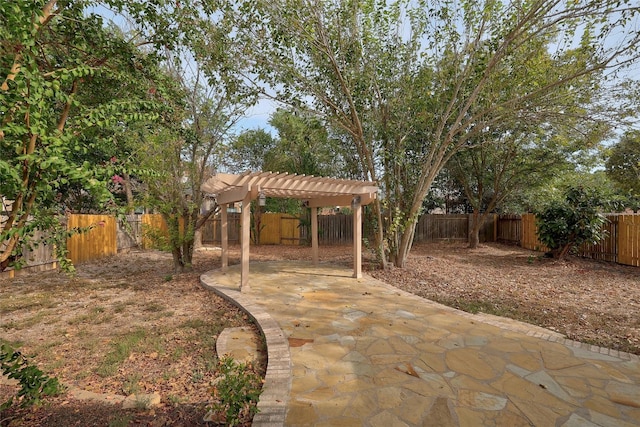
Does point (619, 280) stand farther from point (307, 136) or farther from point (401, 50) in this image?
point (307, 136)

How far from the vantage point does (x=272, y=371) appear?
286 centimetres

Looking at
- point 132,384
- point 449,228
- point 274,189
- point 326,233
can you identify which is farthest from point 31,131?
point 449,228

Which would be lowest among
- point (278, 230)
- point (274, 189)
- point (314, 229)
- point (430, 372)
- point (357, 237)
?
point (430, 372)

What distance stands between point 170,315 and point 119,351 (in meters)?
1.22

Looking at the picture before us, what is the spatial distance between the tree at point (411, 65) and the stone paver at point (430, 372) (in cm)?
359

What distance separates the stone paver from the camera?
2330mm

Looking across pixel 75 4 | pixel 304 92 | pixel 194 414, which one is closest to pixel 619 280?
pixel 304 92

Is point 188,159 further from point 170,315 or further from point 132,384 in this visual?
point 132,384

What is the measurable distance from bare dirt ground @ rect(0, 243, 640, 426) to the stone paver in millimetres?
610

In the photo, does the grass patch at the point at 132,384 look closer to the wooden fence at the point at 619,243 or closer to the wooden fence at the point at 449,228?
the wooden fence at the point at 619,243

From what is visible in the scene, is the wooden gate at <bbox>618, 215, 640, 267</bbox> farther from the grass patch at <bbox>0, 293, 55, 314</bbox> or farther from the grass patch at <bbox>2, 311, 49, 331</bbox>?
the grass patch at <bbox>0, 293, 55, 314</bbox>

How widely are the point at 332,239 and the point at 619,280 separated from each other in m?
9.74

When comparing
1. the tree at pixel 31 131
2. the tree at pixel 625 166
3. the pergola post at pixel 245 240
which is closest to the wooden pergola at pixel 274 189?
the pergola post at pixel 245 240

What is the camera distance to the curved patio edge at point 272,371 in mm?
2229
